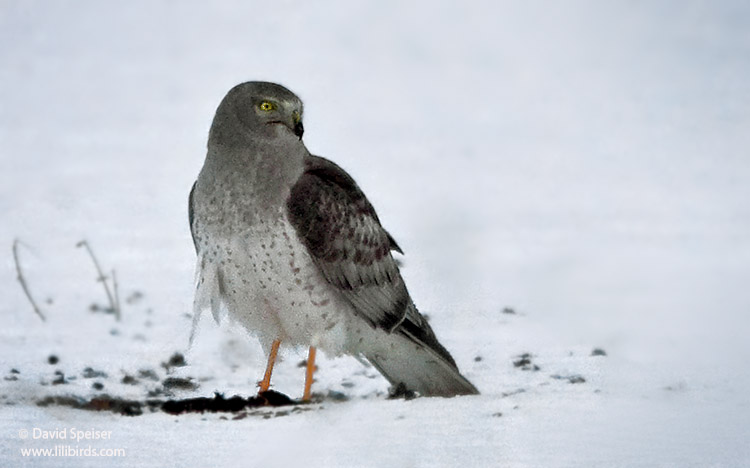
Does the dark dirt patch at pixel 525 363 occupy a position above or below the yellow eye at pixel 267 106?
below

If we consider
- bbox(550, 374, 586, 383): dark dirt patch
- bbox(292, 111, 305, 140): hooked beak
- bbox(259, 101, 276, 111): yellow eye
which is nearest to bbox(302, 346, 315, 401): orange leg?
bbox(292, 111, 305, 140): hooked beak

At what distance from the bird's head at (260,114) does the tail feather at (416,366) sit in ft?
4.06

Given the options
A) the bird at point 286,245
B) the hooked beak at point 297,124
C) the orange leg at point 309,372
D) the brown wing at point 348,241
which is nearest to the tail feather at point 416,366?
the bird at point 286,245

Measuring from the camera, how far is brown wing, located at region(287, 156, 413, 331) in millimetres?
6328

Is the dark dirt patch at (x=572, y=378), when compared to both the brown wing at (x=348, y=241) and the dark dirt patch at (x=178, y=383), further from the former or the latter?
the dark dirt patch at (x=178, y=383)

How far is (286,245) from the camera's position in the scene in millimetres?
6223

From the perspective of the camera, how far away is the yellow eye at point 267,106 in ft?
21.0

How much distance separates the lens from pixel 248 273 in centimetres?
626

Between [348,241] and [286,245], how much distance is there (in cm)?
42

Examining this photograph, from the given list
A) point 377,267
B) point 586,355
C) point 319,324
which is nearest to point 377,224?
point 377,267

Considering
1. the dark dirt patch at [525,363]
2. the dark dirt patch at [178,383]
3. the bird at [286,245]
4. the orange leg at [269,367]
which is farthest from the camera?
the dark dirt patch at [525,363]

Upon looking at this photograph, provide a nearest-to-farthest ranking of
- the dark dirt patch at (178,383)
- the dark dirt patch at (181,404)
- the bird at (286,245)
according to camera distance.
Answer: the dark dirt patch at (181,404) < the bird at (286,245) < the dark dirt patch at (178,383)

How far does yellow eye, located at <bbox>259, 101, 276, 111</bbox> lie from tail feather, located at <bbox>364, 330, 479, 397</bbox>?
1.34 metres

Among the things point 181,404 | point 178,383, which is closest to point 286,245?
point 181,404
